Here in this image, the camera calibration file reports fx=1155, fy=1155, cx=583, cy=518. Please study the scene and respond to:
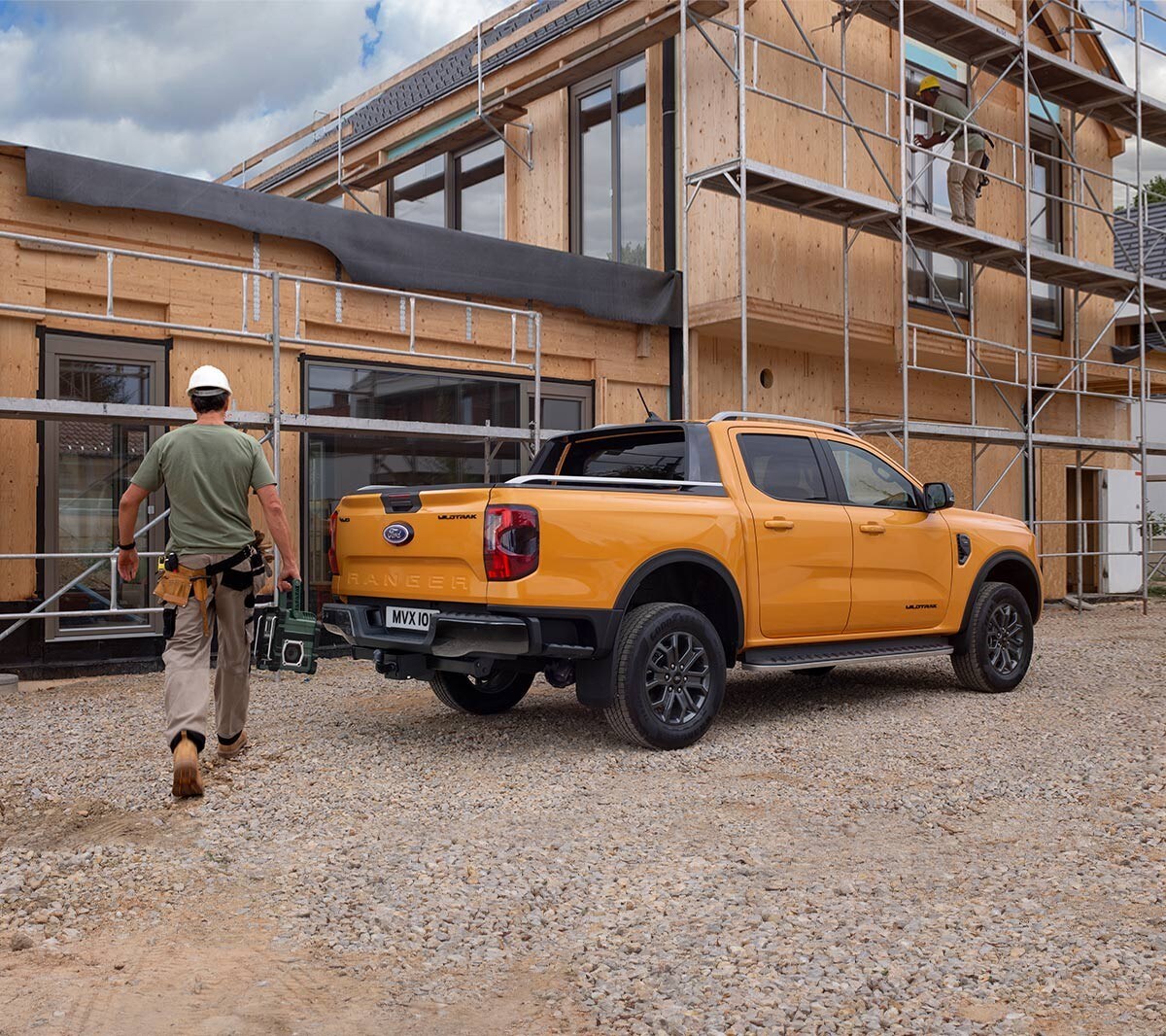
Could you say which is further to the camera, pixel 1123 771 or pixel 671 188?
pixel 671 188

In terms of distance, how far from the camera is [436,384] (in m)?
11.5

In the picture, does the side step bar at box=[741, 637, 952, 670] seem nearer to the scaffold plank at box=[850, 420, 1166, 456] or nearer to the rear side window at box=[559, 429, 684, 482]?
the rear side window at box=[559, 429, 684, 482]

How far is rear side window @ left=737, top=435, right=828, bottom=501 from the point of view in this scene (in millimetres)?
6934

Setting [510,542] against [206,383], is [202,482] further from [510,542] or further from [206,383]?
[510,542]

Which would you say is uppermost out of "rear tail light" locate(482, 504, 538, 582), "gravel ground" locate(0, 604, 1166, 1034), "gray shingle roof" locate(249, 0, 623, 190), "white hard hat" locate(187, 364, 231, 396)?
"gray shingle roof" locate(249, 0, 623, 190)

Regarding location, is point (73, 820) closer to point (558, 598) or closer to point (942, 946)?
point (558, 598)

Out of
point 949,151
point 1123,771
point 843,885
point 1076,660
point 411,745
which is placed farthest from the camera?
point 949,151

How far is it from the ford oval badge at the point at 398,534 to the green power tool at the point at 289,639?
533 millimetres

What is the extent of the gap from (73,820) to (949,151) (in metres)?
13.5

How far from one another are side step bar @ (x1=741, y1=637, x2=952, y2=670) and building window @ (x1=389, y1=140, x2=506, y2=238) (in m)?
9.17

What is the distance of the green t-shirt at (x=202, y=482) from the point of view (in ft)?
18.6

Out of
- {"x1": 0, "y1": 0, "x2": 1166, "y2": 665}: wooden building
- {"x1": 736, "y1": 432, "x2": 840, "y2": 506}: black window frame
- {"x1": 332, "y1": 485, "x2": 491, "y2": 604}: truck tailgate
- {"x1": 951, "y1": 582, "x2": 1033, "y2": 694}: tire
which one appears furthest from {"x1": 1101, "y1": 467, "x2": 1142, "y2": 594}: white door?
A: {"x1": 332, "y1": 485, "x2": 491, "y2": 604}: truck tailgate

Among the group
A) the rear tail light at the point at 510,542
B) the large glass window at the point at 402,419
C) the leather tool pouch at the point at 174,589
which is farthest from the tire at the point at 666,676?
the large glass window at the point at 402,419

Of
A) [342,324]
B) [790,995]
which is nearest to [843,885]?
[790,995]
